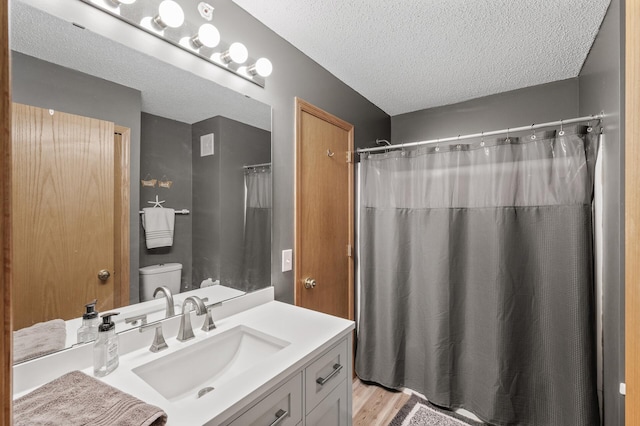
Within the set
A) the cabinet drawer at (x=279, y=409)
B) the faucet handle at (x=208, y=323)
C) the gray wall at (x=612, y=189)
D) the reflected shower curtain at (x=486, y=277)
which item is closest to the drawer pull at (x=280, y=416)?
the cabinet drawer at (x=279, y=409)

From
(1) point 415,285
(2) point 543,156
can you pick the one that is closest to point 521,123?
(2) point 543,156

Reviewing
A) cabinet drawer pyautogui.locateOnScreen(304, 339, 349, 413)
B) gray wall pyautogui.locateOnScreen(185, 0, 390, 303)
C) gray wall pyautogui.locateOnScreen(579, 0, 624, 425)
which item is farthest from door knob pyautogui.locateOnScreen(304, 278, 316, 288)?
gray wall pyautogui.locateOnScreen(579, 0, 624, 425)

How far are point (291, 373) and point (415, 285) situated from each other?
1382 mm

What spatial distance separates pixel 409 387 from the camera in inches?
82.4

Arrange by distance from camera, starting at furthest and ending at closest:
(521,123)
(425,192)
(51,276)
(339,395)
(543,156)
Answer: (521,123), (425,192), (543,156), (339,395), (51,276)

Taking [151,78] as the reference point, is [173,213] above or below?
below

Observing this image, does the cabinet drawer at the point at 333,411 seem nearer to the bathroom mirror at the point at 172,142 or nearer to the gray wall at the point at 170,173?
the bathroom mirror at the point at 172,142

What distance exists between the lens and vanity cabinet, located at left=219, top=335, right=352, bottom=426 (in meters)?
0.86

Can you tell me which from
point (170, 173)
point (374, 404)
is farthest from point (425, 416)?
point (170, 173)

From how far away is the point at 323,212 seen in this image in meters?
1.95

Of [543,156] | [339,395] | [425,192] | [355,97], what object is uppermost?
[355,97]

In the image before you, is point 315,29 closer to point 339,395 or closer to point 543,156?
point 543,156

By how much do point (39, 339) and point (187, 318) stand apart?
1.40 ft

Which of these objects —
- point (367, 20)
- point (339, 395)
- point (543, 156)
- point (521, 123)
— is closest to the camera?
point (339, 395)
